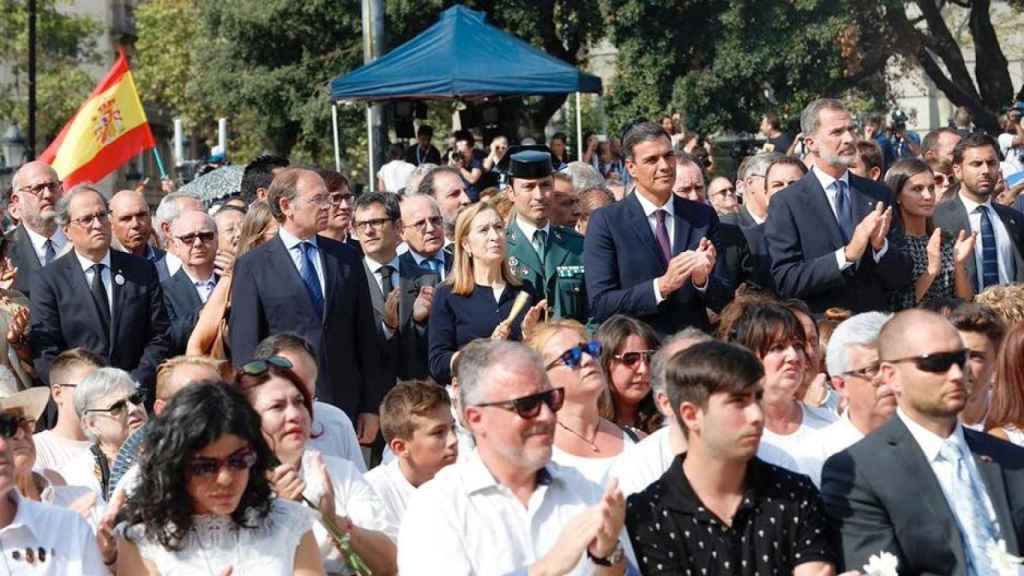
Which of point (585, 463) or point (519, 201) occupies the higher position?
point (519, 201)

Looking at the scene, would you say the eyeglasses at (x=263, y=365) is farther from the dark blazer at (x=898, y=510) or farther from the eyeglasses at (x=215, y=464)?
the dark blazer at (x=898, y=510)

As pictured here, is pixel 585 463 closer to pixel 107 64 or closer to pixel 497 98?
pixel 497 98

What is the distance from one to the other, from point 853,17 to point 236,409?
2672 cm

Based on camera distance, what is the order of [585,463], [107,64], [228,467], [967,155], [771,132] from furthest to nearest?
[107,64], [771,132], [967,155], [585,463], [228,467]

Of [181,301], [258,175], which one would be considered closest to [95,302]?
[181,301]

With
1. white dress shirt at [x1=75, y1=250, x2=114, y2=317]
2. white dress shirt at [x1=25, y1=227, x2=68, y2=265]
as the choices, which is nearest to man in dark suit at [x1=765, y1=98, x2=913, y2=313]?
white dress shirt at [x1=75, y1=250, x2=114, y2=317]

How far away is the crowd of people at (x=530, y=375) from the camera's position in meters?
5.72

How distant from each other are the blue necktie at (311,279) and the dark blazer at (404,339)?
2.65 feet

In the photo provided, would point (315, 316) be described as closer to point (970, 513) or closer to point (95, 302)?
point (95, 302)

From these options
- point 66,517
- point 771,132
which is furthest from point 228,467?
point 771,132

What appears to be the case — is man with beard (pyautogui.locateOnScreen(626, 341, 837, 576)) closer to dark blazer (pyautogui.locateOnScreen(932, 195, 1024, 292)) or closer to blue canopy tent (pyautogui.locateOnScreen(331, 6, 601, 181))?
dark blazer (pyautogui.locateOnScreen(932, 195, 1024, 292))

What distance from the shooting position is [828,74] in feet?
97.3

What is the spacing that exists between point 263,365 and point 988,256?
5726 millimetres

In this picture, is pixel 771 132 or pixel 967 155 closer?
pixel 967 155
